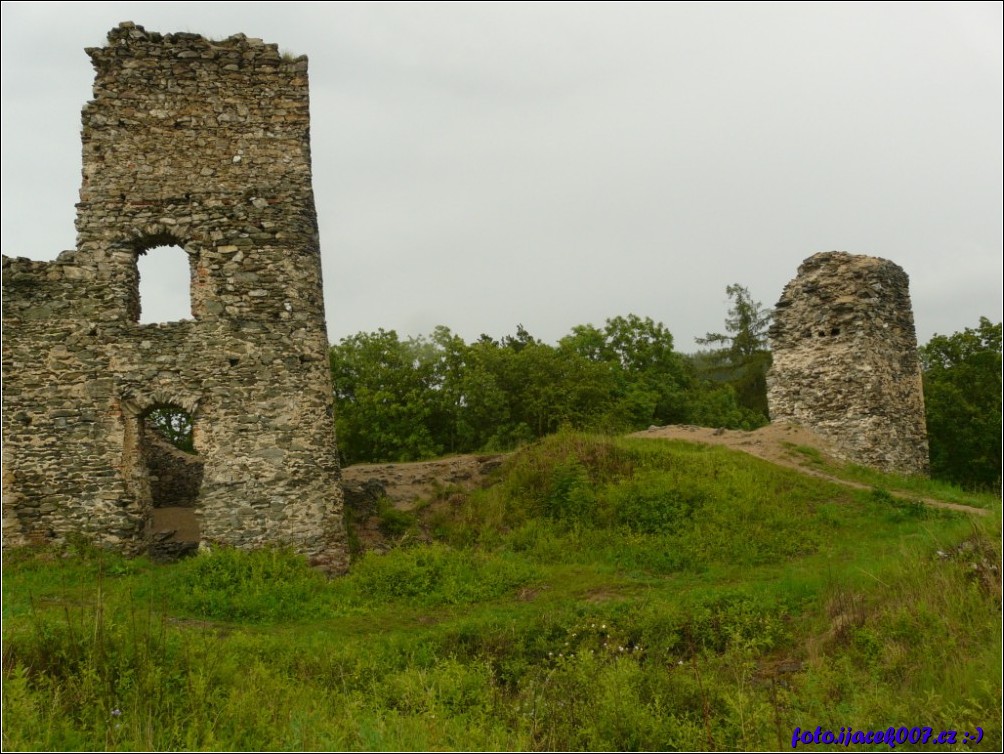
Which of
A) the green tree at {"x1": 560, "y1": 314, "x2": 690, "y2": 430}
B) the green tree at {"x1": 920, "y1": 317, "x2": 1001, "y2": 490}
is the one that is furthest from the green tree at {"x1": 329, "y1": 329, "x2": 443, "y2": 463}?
the green tree at {"x1": 920, "y1": 317, "x2": 1001, "y2": 490}

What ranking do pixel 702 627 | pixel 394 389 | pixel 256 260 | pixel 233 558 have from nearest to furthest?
pixel 702 627 → pixel 233 558 → pixel 256 260 → pixel 394 389

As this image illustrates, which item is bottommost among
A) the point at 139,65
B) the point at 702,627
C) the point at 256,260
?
the point at 702,627

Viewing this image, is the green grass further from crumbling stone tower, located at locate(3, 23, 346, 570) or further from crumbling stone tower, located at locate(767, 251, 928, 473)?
crumbling stone tower, located at locate(3, 23, 346, 570)

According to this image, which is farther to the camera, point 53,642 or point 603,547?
point 603,547

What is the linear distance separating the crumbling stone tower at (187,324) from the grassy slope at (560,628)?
88 centimetres

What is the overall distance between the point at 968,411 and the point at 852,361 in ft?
38.2

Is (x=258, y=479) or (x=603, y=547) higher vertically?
(x=258, y=479)

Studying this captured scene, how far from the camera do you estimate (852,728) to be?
204 inches

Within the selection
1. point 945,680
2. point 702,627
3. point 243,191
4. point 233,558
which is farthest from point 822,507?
point 243,191

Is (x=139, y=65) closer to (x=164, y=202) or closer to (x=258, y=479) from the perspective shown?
(x=164, y=202)

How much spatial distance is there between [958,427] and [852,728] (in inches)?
958

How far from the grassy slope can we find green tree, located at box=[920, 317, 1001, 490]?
12636 millimetres

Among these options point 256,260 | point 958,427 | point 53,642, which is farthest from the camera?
point 958,427

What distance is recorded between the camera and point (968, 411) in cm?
2552
